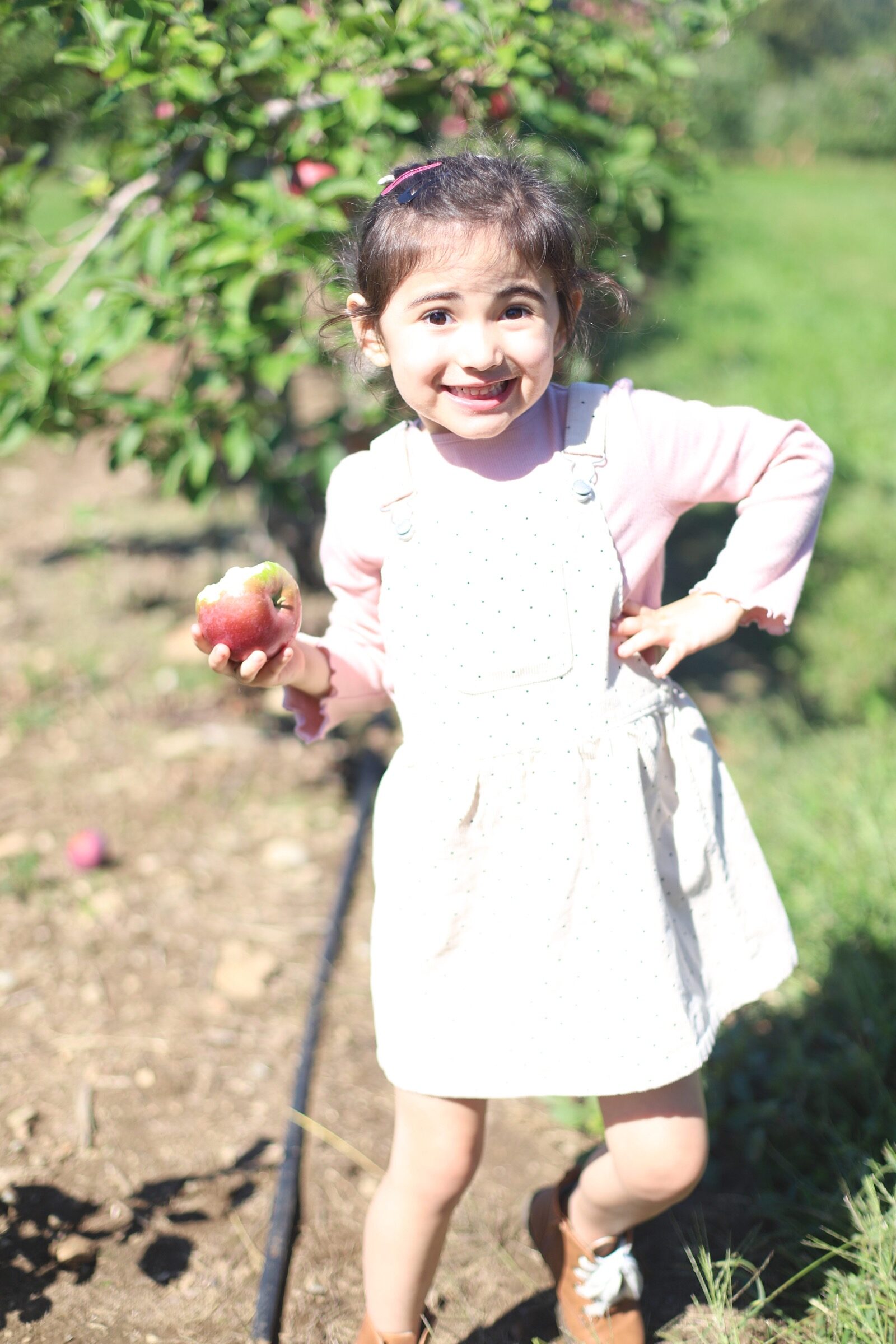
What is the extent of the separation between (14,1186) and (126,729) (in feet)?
5.73

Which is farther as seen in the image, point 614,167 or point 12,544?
point 12,544

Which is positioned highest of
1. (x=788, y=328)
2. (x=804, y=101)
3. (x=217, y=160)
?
(x=217, y=160)

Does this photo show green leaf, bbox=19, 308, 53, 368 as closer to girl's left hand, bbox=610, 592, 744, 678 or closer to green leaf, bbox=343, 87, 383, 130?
green leaf, bbox=343, 87, 383, 130

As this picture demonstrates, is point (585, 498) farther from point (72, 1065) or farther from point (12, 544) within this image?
point (12, 544)

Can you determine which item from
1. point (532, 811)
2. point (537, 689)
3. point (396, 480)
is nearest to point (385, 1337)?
point (532, 811)

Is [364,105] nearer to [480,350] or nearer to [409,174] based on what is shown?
[409,174]

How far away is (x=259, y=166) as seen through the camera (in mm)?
2787

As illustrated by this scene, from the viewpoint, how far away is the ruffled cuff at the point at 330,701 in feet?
5.39

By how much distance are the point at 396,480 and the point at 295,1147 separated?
1274 millimetres

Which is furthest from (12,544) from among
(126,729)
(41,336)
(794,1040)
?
(794,1040)

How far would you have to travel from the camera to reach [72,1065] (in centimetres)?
A: 239

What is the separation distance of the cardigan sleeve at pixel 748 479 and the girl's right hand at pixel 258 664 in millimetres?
500

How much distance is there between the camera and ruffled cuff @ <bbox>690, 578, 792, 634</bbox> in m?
1.51

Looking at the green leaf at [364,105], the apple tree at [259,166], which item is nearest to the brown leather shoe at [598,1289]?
the apple tree at [259,166]
